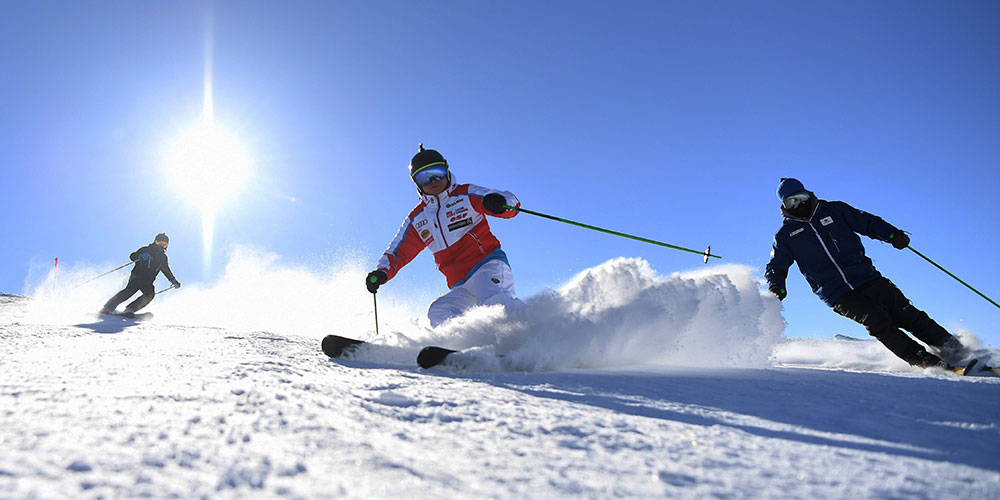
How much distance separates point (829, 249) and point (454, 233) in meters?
3.51

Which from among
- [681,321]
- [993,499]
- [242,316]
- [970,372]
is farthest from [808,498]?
[242,316]

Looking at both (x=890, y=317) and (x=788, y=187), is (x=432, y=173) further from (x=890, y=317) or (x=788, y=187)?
(x=890, y=317)

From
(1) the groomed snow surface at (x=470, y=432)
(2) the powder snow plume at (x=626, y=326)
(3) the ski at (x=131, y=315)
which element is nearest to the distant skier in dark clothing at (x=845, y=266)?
(2) the powder snow plume at (x=626, y=326)

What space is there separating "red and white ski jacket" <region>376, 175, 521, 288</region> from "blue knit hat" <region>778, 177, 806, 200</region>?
259 centimetres

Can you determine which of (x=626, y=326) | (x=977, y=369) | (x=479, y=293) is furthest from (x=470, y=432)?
(x=977, y=369)

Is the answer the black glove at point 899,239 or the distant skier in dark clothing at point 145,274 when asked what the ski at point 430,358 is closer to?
the black glove at point 899,239

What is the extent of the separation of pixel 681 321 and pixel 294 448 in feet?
10.0

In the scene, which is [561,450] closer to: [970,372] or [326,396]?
[326,396]

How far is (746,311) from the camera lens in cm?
404

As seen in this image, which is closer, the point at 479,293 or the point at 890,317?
the point at 890,317

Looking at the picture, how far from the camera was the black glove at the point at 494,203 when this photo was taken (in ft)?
15.2

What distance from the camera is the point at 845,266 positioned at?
4.54 meters

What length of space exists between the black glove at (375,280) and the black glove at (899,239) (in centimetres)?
475

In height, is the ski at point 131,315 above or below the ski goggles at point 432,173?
below
